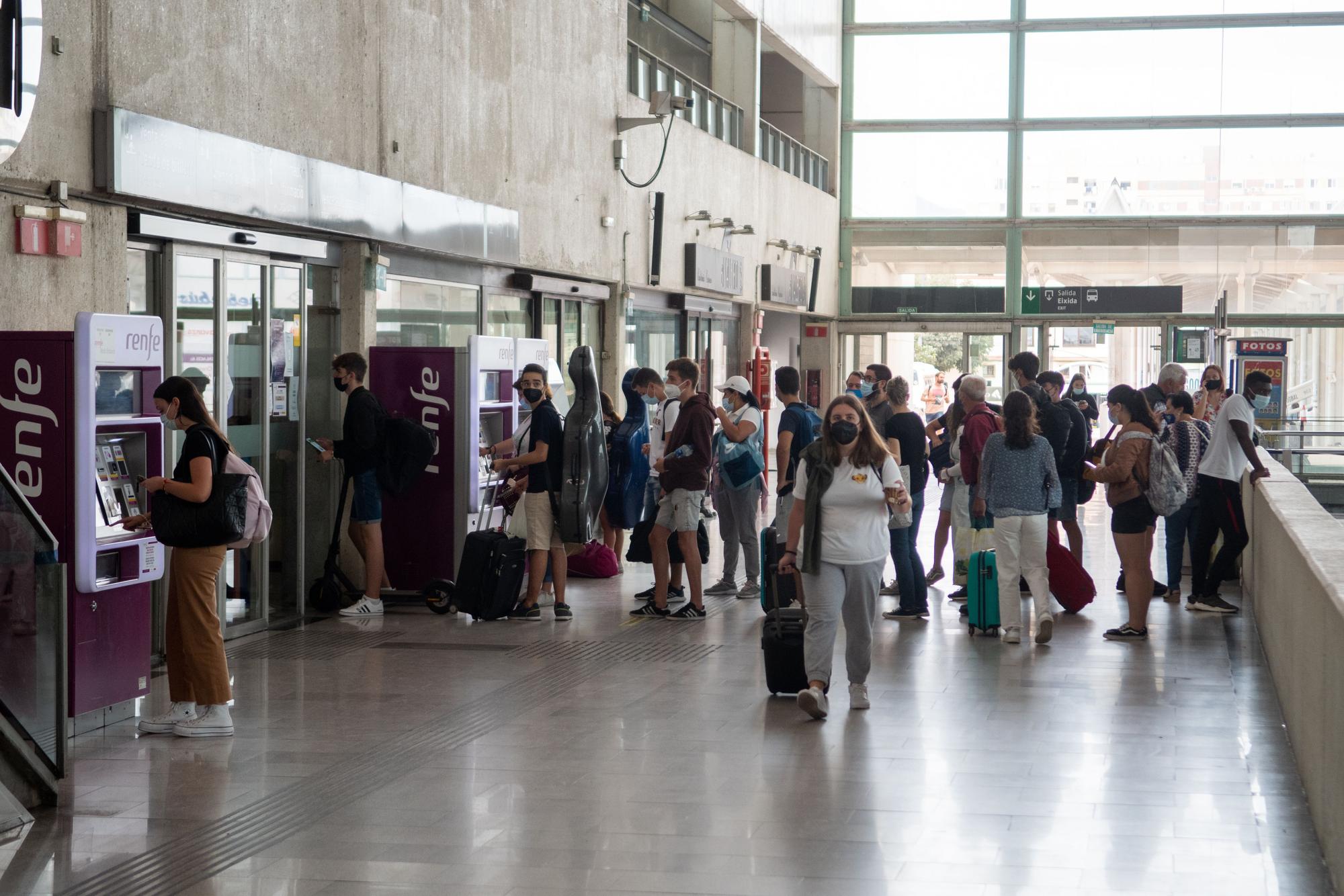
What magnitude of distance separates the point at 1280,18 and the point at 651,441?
64.5 feet

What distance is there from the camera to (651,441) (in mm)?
10977

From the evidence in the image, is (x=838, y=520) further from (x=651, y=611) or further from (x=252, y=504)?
(x=651, y=611)

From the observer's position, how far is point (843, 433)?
7.11 meters

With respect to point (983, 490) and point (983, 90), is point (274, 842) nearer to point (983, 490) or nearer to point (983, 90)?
point (983, 490)

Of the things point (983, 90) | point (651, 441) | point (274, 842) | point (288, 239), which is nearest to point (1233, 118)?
point (983, 90)

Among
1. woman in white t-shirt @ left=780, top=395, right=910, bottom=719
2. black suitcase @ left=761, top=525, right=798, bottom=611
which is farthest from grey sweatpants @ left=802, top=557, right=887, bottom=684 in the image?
black suitcase @ left=761, top=525, right=798, bottom=611

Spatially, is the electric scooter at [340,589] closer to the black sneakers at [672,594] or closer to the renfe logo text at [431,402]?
the renfe logo text at [431,402]

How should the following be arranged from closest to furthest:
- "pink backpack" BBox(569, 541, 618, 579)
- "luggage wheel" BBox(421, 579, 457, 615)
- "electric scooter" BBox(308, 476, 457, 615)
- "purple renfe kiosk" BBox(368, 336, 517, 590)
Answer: "electric scooter" BBox(308, 476, 457, 615) < "luggage wheel" BBox(421, 579, 457, 615) < "purple renfe kiosk" BBox(368, 336, 517, 590) < "pink backpack" BBox(569, 541, 618, 579)

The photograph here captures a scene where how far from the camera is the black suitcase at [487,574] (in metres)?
10.0

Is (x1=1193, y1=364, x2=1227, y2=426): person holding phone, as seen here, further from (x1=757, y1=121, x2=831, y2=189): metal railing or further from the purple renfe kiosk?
(x1=757, y1=121, x2=831, y2=189): metal railing

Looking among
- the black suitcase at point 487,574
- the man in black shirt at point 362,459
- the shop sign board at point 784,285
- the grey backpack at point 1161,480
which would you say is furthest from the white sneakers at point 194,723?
the shop sign board at point 784,285

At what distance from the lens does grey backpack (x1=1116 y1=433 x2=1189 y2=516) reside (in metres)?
9.41

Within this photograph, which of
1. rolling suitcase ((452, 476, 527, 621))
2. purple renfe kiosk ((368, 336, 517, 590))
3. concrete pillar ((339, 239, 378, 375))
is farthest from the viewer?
concrete pillar ((339, 239, 378, 375))

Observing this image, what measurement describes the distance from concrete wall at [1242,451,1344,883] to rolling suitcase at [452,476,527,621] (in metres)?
4.57
